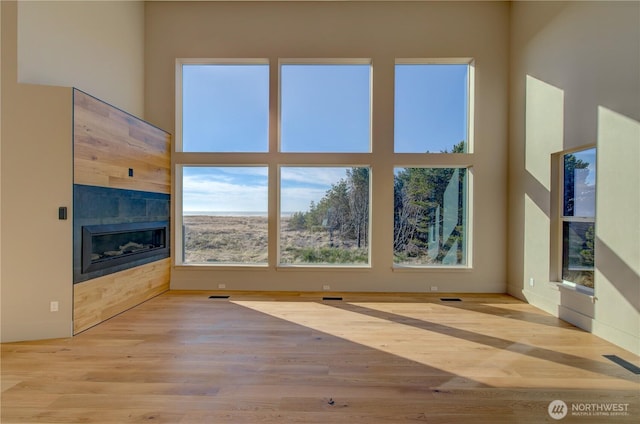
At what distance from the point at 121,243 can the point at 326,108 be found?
3638 mm

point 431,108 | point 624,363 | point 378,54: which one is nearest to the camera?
point 624,363

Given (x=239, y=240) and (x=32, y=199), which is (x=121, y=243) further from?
(x=239, y=240)

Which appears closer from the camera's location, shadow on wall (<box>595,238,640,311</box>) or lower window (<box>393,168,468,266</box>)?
shadow on wall (<box>595,238,640,311</box>)

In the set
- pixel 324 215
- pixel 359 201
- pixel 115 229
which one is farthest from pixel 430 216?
pixel 115 229

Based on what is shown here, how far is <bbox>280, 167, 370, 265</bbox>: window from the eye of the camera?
16.1ft

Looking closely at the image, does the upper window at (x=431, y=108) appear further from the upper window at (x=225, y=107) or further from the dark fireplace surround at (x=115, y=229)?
the dark fireplace surround at (x=115, y=229)

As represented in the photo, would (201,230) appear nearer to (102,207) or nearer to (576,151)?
(102,207)

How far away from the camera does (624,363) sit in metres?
2.59

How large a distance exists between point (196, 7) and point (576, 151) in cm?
596

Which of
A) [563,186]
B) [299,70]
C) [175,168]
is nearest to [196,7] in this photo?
[299,70]

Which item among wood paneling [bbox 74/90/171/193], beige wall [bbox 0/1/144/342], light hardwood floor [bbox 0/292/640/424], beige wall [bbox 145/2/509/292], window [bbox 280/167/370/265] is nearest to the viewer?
light hardwood floor [bbox 0/292/640/424]

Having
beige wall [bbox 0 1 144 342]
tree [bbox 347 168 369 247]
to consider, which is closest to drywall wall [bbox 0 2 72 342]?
beige wall [bbox 0 1 144 342]

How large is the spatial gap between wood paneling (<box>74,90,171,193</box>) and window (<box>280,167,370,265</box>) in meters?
1.94

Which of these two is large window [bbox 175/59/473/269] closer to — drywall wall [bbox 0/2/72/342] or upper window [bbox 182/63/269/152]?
upper window [bbox 182/63/269/152]
